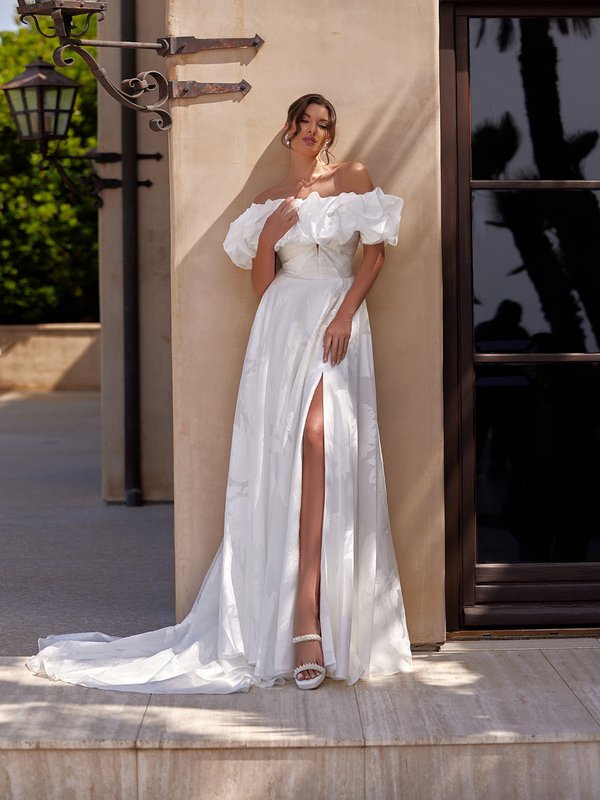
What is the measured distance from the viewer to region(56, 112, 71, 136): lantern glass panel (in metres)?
9.18

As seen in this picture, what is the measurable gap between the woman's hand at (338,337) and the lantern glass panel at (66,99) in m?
5.14

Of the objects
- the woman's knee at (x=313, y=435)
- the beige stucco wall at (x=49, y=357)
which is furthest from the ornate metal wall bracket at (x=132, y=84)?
the beige stucco wall at (x=49, y=357)

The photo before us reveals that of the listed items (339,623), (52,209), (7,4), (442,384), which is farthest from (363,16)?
(7,4)

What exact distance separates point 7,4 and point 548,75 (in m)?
19.5

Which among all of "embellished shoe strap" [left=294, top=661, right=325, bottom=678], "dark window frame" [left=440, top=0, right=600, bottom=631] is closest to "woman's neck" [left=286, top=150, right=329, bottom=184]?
"dark window frame" [left=440, top=0, right=600, bottom=631]

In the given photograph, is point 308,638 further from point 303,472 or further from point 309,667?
point 303,472

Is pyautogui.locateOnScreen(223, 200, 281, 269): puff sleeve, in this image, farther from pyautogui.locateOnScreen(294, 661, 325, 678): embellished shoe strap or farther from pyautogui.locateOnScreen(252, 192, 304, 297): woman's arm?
pyautogui.locateOnScreen(294, 661, 325, 678): embellished shoe strap

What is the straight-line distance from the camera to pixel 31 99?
912cm

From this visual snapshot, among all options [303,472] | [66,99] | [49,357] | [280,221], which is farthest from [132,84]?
[49,357]

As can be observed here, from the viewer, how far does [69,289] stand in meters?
22.1

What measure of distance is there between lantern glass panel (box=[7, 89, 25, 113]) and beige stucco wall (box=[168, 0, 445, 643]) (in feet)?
15.1

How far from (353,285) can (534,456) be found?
1101mm

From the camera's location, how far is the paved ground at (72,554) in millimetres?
5578

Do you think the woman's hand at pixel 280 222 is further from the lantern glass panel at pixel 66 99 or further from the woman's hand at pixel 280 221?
the lantern glass panel at pixel 66 99
